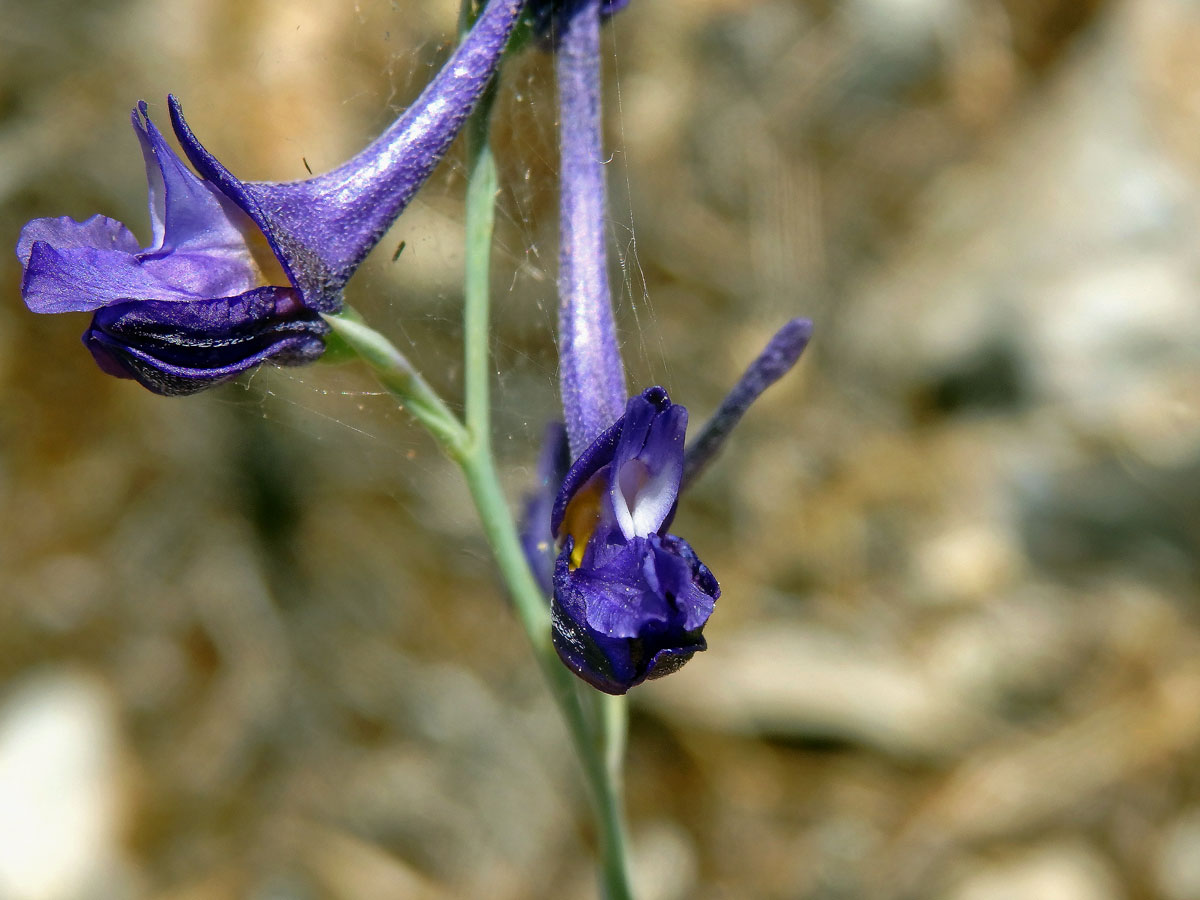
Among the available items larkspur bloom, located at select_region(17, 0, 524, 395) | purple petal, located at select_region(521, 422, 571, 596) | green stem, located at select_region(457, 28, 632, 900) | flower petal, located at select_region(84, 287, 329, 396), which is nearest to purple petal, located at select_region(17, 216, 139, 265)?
larkspur bloom, located at select_region(17, 0, 524, 395)

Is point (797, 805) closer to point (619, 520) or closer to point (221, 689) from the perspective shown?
point (221, 689)

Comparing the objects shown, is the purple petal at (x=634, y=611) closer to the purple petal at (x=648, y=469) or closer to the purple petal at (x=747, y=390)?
the purple petal at (x=648, y=469)

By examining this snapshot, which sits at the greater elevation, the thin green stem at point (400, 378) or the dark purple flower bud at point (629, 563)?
the thin green stem at point (400, 378)

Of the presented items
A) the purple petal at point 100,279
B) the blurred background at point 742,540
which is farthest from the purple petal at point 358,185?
the blurred background at point 742,540

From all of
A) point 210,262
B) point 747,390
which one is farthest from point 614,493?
point 210,262

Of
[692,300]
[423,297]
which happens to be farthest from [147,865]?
[692,300]
